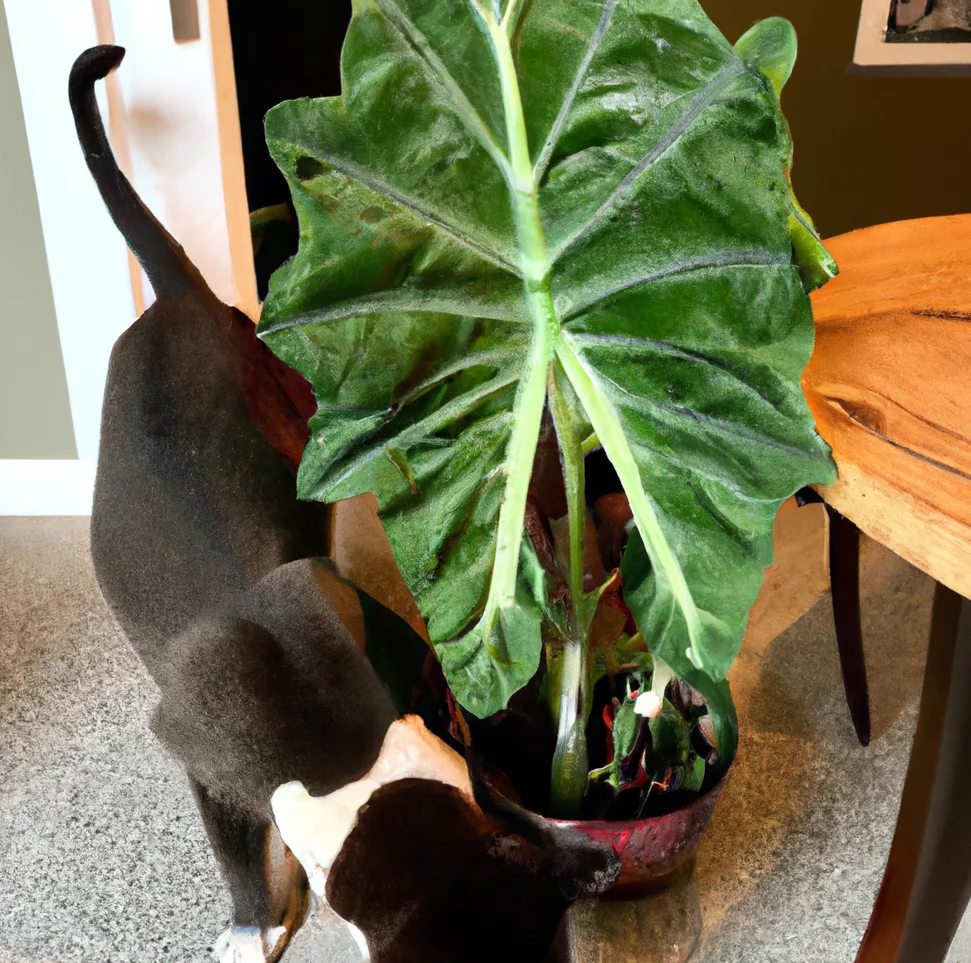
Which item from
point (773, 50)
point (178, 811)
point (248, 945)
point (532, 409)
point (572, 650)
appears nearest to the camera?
point (773, 50)

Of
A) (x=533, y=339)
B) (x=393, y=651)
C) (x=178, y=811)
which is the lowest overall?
(x=178, y=811)

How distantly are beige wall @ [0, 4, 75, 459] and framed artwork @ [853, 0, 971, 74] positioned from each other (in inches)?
47.0

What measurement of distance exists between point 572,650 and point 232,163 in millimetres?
515

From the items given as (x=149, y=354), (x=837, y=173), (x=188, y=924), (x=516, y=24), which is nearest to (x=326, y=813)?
(x=188, y=924)

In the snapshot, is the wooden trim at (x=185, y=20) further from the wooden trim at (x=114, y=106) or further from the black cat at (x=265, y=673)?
the black cat at (x=265, y=673)

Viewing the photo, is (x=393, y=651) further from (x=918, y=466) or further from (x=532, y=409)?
(x=918, y=466)

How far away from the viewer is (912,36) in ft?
4.55

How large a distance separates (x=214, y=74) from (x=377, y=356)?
1.26 ft

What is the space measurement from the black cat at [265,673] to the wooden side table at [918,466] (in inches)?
A: 9.8

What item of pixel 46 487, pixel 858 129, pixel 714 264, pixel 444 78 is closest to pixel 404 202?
pixel 444 78

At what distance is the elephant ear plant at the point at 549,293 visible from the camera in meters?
0.45

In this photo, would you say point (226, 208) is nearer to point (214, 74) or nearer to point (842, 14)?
point (214, 74)

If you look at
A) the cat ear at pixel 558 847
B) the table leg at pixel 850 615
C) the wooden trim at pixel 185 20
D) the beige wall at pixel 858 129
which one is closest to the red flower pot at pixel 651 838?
the cat ear at pixel 558 847

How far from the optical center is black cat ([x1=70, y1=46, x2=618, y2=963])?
0.75 meters
